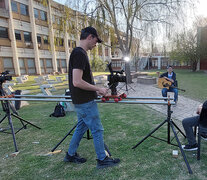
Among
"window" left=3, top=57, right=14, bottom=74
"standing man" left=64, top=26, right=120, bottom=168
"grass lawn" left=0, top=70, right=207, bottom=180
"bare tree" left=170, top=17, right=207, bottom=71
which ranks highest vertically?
"bare tree" left=170, top=17, right=207, bottom=71

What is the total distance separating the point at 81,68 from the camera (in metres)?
2.22

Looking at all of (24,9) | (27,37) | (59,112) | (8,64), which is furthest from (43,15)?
(59,112)

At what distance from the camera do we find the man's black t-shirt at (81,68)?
2.22 meters

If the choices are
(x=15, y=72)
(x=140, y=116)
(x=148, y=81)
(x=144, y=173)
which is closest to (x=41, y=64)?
(x=15, y=72)

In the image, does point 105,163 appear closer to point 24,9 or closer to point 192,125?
point 192,125

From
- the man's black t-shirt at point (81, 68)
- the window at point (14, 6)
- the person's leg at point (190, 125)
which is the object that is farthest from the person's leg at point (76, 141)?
the window at point (14, 6)

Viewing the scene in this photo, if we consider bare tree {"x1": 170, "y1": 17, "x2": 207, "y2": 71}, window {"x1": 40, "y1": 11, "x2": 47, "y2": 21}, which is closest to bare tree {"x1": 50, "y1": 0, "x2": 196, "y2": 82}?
bare tree {"x1": 170, "y1": 17, "x2": 207, "y2": 71}

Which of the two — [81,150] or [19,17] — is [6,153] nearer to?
[81,150]

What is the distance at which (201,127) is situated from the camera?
265 centimetres

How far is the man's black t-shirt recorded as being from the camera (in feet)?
7.30

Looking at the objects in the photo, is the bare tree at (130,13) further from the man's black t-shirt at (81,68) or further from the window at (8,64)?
the window at (8,64)

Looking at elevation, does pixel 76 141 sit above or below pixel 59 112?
above

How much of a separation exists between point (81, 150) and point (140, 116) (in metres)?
2.73

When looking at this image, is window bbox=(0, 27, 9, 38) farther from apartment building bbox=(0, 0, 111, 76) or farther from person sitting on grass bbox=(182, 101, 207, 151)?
person sitting on grass bbox=(182, 101, 207, 151)
